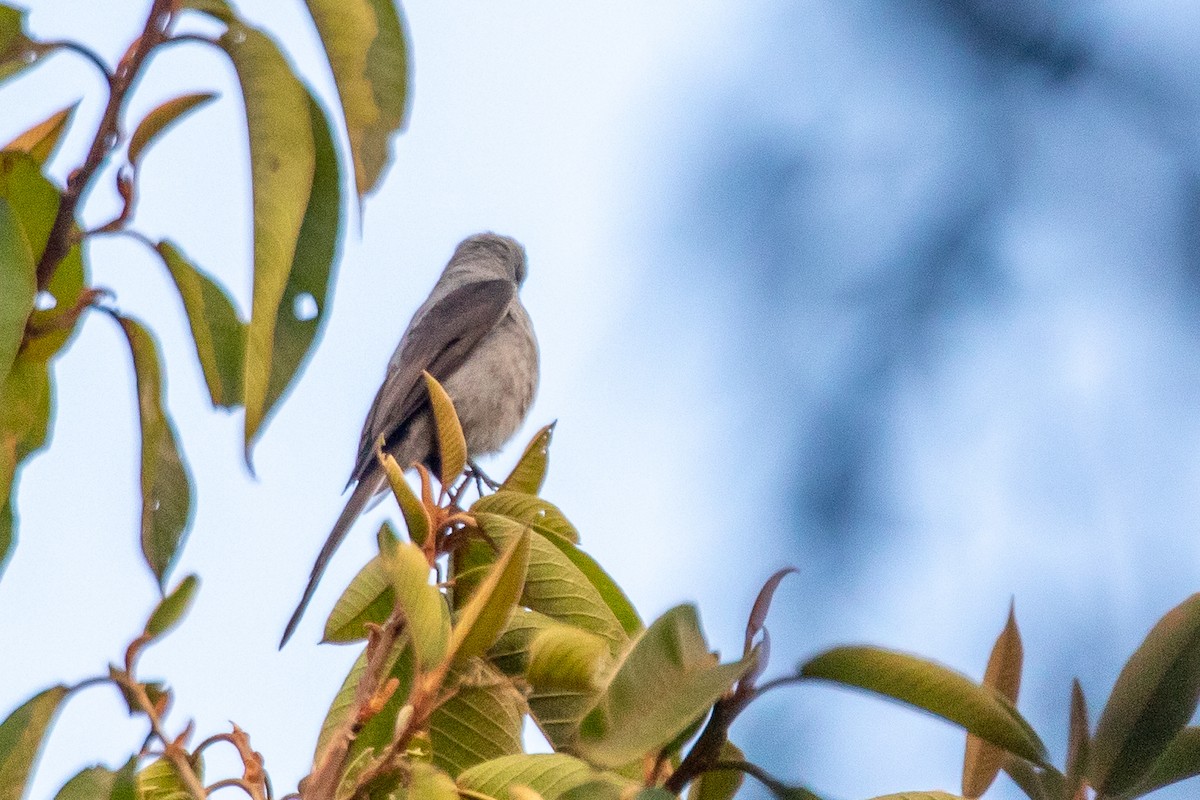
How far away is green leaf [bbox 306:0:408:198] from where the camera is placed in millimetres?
1779

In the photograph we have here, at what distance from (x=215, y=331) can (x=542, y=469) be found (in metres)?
0.67

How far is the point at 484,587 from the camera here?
1.46 metres

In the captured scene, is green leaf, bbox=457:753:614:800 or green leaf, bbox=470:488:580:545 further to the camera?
green leaf, bbox=470:488:580:545

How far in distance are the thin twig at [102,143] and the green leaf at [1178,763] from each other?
1406 millimetres

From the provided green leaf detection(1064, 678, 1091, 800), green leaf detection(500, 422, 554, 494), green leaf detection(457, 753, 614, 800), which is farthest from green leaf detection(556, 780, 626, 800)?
green leaf detection(500, 422, 554, 494)

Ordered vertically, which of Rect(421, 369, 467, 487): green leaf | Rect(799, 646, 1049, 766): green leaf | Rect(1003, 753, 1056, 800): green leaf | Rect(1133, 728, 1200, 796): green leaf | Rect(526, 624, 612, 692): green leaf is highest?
Rect(421, 369, 467, 487): green leaf

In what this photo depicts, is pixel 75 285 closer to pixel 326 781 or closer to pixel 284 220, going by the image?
pixel 284 220

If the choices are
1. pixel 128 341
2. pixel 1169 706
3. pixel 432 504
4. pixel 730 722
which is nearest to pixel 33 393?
pixel 128 341

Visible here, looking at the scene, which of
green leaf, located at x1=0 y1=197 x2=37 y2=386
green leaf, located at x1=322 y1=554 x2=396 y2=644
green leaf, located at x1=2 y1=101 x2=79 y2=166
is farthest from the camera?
green leaf, located at x1=2 y1=101 x2=79 y2=166

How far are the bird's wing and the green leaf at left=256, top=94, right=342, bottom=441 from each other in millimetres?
3176

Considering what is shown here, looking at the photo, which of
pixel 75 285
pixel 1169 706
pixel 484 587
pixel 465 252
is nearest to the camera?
pixel 1169 706

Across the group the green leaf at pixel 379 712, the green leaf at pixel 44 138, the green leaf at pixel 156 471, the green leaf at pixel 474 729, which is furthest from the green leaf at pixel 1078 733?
the green leaf at pixel 44 138

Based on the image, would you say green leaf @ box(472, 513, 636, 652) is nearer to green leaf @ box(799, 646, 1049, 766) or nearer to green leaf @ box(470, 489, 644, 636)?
green leaf @ box(470, 489, 644, 636)

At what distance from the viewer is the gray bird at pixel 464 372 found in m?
5.46
